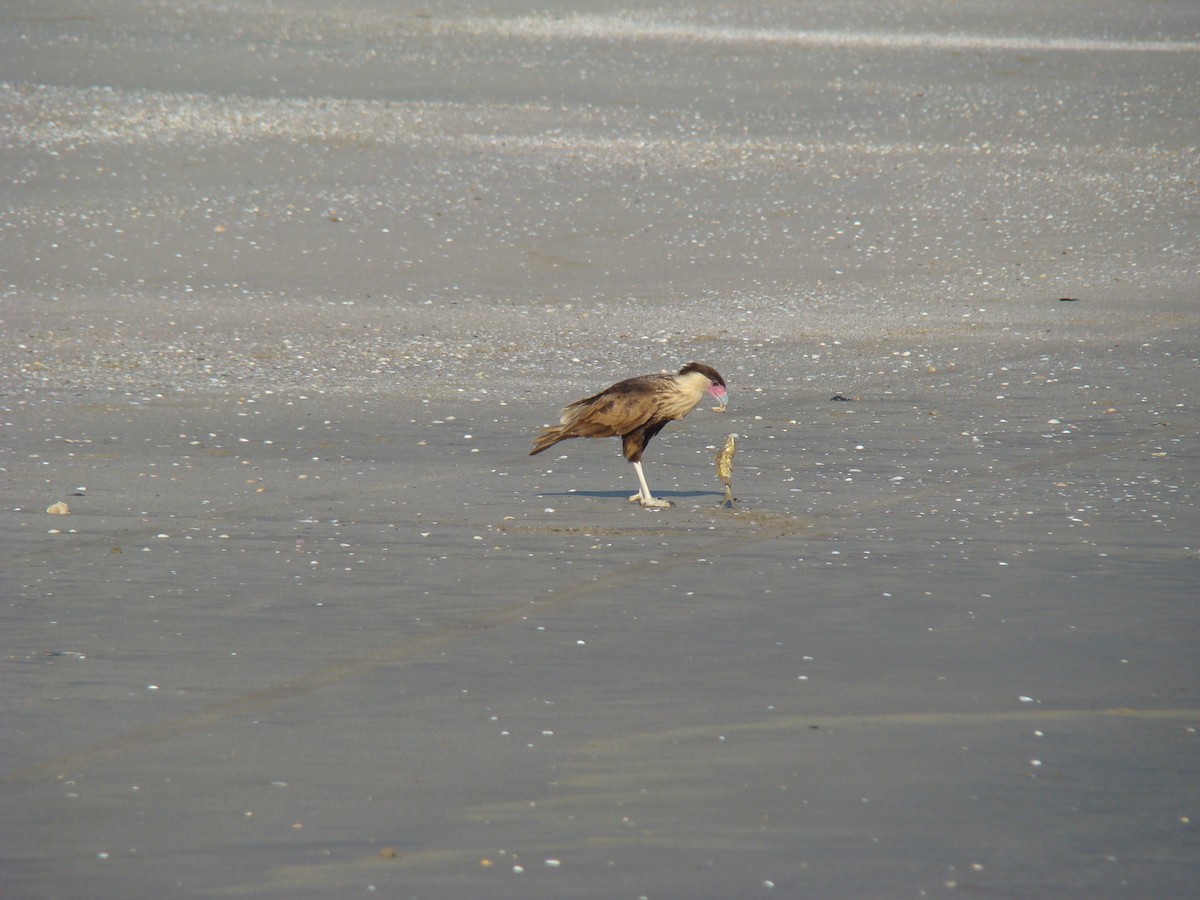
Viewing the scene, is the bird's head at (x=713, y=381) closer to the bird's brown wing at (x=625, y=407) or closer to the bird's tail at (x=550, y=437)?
the bird's brown wing at (x=625, y=407)

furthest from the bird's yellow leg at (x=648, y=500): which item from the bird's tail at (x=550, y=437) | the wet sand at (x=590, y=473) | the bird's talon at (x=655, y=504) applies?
the bird's tail at (x=550, y=437)

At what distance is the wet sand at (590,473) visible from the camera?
15.9 ft

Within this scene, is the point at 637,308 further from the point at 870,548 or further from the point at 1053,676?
the point at 1053,676

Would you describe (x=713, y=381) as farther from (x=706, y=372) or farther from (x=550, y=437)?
(x=550, y=437)

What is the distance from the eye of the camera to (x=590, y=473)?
32.4 ft

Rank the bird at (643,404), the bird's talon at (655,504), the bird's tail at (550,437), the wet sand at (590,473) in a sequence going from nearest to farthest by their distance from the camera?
the wet sand at (590,473), the bird's talon at (655,504), the bird at (643,404), the bird's tail at (550,437)

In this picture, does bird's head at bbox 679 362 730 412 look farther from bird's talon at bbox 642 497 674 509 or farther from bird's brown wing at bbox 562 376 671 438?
bird's talon at bbox 642 497 674 509

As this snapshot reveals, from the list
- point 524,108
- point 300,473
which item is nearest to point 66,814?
point 300,473

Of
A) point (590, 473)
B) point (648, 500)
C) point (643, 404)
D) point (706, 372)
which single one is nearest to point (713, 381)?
point (706, 372)

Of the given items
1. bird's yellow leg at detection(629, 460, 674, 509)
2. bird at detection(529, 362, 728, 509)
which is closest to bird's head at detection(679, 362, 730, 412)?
bird at detection(529, 362, 728, 509)

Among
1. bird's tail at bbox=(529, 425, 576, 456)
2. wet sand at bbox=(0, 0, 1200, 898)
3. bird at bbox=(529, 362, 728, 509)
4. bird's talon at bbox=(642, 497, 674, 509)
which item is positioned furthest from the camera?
bird's tail at bbox=(529, 425, 576, 456)

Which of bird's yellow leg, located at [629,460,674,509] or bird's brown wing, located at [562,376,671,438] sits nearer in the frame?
bird's yellow leg, located at [629,460,674,509]

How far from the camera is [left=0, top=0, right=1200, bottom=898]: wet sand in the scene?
4.85 meters

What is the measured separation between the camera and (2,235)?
16.5 metres
